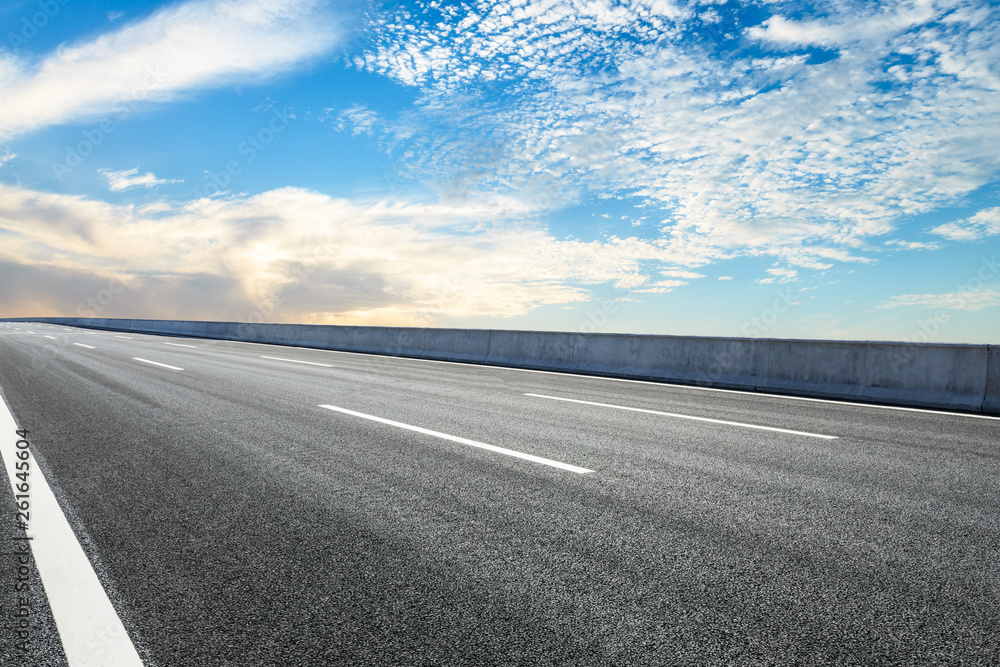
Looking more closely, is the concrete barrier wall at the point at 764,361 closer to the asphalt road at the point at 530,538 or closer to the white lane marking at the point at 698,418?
the asphalt road at the point at 530,538

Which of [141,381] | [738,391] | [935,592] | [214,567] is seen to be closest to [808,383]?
[738,391]

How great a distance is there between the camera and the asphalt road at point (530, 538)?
8.25ft

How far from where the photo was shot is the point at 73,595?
292 centimetres

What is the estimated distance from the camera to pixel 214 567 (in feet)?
10.6

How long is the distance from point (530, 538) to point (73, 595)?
2.22 meters

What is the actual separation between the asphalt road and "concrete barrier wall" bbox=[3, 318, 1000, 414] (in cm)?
283

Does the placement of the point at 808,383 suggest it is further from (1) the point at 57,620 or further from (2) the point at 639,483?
(1) the point at 57,620

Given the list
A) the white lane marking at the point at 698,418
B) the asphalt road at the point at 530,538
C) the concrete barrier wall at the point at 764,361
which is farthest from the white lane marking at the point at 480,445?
the concrete barrier wall at the point at 764,361

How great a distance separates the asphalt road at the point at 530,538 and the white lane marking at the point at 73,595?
0.21ft

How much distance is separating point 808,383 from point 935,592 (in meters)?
9.37

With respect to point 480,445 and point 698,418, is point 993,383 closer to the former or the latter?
point 698,418

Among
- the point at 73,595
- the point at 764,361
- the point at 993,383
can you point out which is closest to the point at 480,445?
the point at 73,595

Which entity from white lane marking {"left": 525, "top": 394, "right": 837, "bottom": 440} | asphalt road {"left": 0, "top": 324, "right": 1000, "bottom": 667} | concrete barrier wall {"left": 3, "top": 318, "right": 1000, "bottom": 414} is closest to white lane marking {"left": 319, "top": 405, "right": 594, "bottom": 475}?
asphalt road {"left": 0, "top": 324, "right": 1000, "bottom": 667}

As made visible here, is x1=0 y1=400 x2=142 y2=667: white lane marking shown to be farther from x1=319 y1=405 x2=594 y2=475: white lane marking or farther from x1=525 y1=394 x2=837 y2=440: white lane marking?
x1=525 y1=394 x2=837 y2=440: white lane marking
